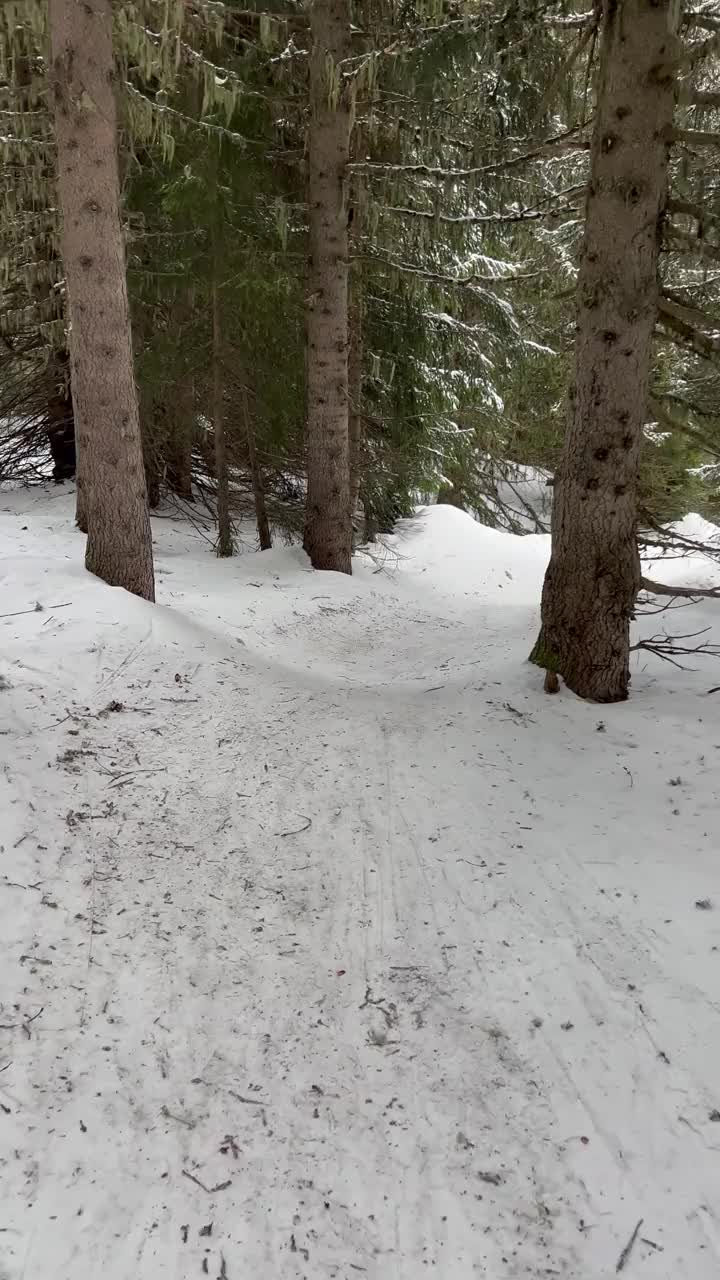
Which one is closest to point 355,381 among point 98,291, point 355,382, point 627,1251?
point 355,382

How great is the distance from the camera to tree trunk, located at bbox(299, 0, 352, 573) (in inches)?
350

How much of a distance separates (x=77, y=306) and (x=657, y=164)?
4.60 meters

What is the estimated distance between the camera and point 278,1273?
7.22 feet

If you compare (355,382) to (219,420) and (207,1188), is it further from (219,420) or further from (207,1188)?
(207,1188)

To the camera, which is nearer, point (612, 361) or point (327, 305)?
point (612, 361)

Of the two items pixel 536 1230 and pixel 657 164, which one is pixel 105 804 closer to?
pixel 536 1230

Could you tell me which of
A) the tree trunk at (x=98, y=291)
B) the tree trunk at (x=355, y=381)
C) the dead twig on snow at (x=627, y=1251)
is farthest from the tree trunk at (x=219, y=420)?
the dead twig on snow at (x=627, y=1251)

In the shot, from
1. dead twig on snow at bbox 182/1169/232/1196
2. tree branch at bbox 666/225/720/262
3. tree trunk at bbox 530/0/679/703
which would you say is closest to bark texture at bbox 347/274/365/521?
tree trunk at bbox 530/0/679/703

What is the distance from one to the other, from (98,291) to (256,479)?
5.39 meters

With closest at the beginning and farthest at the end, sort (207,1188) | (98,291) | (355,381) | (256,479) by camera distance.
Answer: (207,1188)
(98,291)
(256,479)
(355,381)

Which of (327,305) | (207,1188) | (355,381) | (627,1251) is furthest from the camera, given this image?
(355,381)

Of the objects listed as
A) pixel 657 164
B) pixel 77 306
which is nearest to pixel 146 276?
pixel 77 306

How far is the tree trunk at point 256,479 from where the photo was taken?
11.3m

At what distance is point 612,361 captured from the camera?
17.6ft
